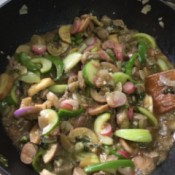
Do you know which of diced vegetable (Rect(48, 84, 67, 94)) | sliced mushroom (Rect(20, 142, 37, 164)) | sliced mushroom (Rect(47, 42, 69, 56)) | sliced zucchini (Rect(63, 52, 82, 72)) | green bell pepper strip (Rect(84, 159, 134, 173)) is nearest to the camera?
green bell pepper strip (Rect(84, 159, 134, 173))

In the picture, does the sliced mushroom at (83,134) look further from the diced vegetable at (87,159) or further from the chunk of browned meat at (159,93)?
the chunk of browned meat at (159,93)

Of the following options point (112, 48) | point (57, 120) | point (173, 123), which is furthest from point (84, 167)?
point (112, 48)

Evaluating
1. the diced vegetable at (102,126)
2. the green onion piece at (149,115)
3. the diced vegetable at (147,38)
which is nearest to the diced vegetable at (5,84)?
the diced vegetable at (102,126)

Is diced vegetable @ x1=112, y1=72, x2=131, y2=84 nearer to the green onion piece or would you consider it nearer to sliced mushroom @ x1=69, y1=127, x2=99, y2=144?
the green onion piece

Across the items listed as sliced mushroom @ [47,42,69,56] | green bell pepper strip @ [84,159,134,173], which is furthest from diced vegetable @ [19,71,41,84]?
green bell pepper strip @ [84,159,134,173]

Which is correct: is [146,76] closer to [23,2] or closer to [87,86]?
[87,86]

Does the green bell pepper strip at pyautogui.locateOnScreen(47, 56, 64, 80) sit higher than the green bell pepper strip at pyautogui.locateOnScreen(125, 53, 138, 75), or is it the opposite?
the green bell pepper strip at pyautogui.locateOnScreen(47, 56, 64, 80)

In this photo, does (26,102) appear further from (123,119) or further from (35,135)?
(123,119)

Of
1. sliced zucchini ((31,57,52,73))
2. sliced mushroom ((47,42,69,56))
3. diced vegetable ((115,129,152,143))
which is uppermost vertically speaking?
sliced zucchini ((31,57,52,73))

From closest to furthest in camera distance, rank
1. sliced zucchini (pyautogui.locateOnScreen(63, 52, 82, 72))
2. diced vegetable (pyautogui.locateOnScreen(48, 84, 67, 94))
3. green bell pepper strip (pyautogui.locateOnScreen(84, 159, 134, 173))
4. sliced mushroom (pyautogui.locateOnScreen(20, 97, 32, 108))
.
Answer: green bell pepper strip (pyautogui.locateOnScreen(84, 159, 134, 173))
sliced mushroom (pyautogui.locateOnScreen(20, 97, 32, 108))
diced vegetable (pyautogui.locateOnScreen(48, 84, 67, 94))
sliced zucchini (pyautogui.locateOnScreen(63, 52, 82, 72))
